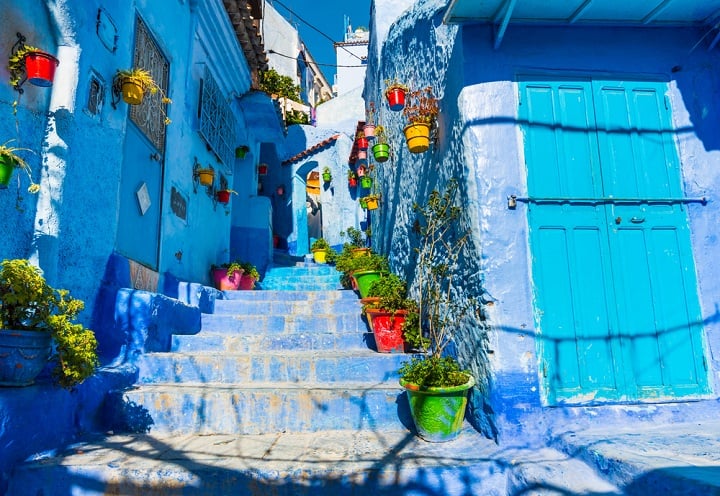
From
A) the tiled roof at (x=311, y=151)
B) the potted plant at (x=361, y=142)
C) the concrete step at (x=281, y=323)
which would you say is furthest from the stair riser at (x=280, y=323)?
the tiled roof at (x=311, y=151)

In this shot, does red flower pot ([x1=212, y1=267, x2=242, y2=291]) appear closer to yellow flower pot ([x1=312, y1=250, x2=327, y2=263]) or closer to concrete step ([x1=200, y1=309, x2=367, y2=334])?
concrete step ([x1=200, y1=309, x2=367, y2=334])

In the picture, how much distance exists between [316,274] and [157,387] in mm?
6004

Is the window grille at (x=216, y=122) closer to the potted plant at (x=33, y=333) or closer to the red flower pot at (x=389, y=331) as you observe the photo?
the red flower pot at (x=389, y=331)

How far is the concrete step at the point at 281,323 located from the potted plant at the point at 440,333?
0.95 meters

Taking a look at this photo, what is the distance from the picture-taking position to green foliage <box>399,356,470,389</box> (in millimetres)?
3641

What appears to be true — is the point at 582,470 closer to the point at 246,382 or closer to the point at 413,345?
the point at 413,345

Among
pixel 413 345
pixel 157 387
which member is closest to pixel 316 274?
pixel 413 345

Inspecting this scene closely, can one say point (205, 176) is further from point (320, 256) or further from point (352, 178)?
point (352, 178)

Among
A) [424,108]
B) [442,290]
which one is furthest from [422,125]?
[442,290]

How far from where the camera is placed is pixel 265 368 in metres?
4.49

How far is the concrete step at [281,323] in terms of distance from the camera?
5754 mm

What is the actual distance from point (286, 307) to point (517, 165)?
3.60 meters

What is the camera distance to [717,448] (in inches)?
119

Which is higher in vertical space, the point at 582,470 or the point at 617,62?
the point at 617,62
